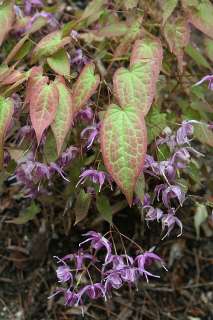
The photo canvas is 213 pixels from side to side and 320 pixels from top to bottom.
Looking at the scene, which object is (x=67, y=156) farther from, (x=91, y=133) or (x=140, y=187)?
(x=140, y=187)

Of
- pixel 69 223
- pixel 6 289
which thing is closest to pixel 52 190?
pixel 69 223

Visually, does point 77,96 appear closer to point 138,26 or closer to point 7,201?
point 138,26

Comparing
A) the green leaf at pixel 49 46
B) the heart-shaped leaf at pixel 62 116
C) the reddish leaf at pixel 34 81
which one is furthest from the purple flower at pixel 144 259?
the green leaf at pixel 49 46

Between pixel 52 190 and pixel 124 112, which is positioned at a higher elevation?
pixel 124 112

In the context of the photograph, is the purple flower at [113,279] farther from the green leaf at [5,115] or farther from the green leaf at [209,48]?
the green leaf at [209,48]

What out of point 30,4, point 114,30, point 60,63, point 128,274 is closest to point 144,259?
point 128,274

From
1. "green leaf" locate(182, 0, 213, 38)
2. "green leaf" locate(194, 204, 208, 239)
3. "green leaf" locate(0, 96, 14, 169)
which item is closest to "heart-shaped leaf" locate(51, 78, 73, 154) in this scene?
"green leaf" locate(0, 96, 14, 169)
